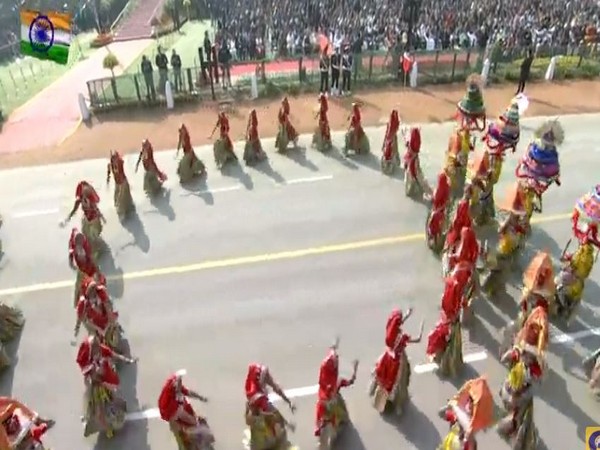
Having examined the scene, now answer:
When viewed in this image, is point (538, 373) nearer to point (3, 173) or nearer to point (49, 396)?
point (49, 396)

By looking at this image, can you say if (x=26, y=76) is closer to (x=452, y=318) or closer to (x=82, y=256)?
(x=82, y=256)

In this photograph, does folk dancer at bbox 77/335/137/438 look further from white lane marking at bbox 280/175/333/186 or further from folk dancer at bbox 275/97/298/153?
folk dancer at bbox 275/97/298/153

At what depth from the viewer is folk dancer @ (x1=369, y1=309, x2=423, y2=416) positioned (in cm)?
813

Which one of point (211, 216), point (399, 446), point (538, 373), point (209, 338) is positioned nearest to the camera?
Answer: point (538, 373)

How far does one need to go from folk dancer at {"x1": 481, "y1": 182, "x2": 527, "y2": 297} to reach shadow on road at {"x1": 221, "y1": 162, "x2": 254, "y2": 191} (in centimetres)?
579

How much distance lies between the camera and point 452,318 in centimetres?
894

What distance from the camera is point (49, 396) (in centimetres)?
941

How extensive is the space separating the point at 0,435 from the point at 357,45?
1801cm

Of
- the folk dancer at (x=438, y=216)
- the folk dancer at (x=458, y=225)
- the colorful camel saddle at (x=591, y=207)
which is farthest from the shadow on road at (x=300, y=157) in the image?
the colorful camel saddle at (x=591, y=207)

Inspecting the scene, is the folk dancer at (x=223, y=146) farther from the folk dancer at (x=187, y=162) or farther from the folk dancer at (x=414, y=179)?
the folk dancer at (x=414, y=179)

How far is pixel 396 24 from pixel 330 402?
62.5ft

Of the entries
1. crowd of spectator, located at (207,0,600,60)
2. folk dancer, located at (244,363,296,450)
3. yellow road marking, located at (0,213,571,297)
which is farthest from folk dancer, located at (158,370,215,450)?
crowd of spectator, located at (207,0,600,60)

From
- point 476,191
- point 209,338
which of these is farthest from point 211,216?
point 476,191

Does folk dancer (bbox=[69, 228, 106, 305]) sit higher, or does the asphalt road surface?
folk dancer (bbox=[69, 228, 106, 305])
